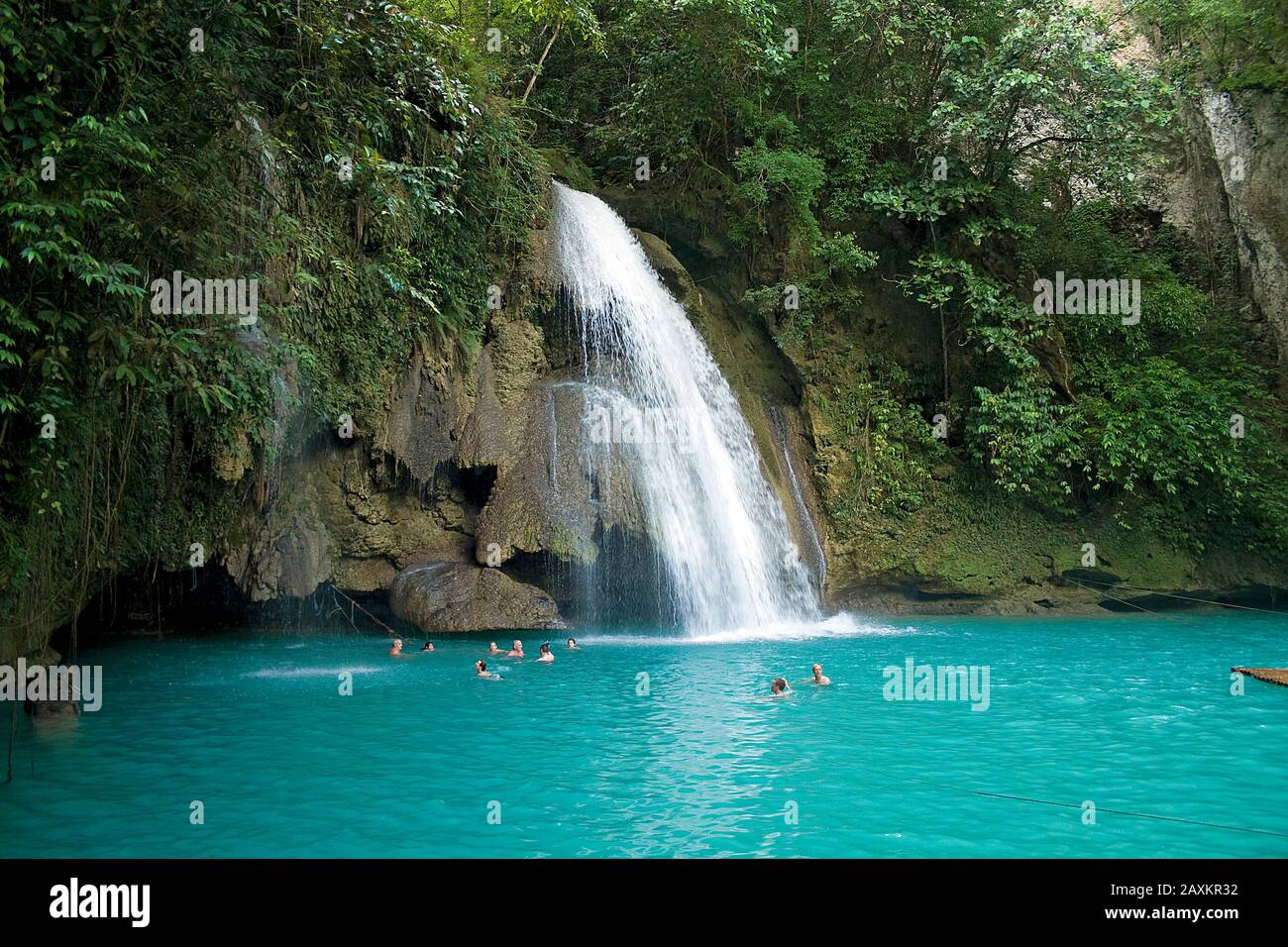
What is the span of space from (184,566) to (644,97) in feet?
36.9

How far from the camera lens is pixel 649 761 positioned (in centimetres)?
674

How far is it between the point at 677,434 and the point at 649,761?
25.4 ft

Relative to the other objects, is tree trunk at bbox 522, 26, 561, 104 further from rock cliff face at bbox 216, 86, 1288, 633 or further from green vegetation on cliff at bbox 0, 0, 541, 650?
green vegetation on cliff at bbox 0, 0, 541, 650

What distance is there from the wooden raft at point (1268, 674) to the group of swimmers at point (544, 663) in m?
4.31

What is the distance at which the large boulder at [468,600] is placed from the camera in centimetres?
1219

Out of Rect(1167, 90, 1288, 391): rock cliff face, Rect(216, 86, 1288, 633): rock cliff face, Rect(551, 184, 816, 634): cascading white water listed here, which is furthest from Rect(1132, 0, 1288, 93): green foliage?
Rect(551, 184, 816, 634): cascading white water

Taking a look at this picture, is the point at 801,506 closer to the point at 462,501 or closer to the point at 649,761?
the point at 462,501

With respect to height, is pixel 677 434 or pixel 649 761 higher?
pixel 677 434

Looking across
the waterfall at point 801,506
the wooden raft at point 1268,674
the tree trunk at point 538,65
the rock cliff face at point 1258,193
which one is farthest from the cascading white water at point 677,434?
the rock cliff face at point 1258,193

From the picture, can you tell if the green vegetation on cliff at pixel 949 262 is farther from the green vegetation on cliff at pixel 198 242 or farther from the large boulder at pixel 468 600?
the large boulder at pixel 468 600

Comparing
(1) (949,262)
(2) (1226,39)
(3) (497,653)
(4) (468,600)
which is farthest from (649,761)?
(2) (1226,39)

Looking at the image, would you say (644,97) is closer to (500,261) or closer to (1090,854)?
(500,261)
